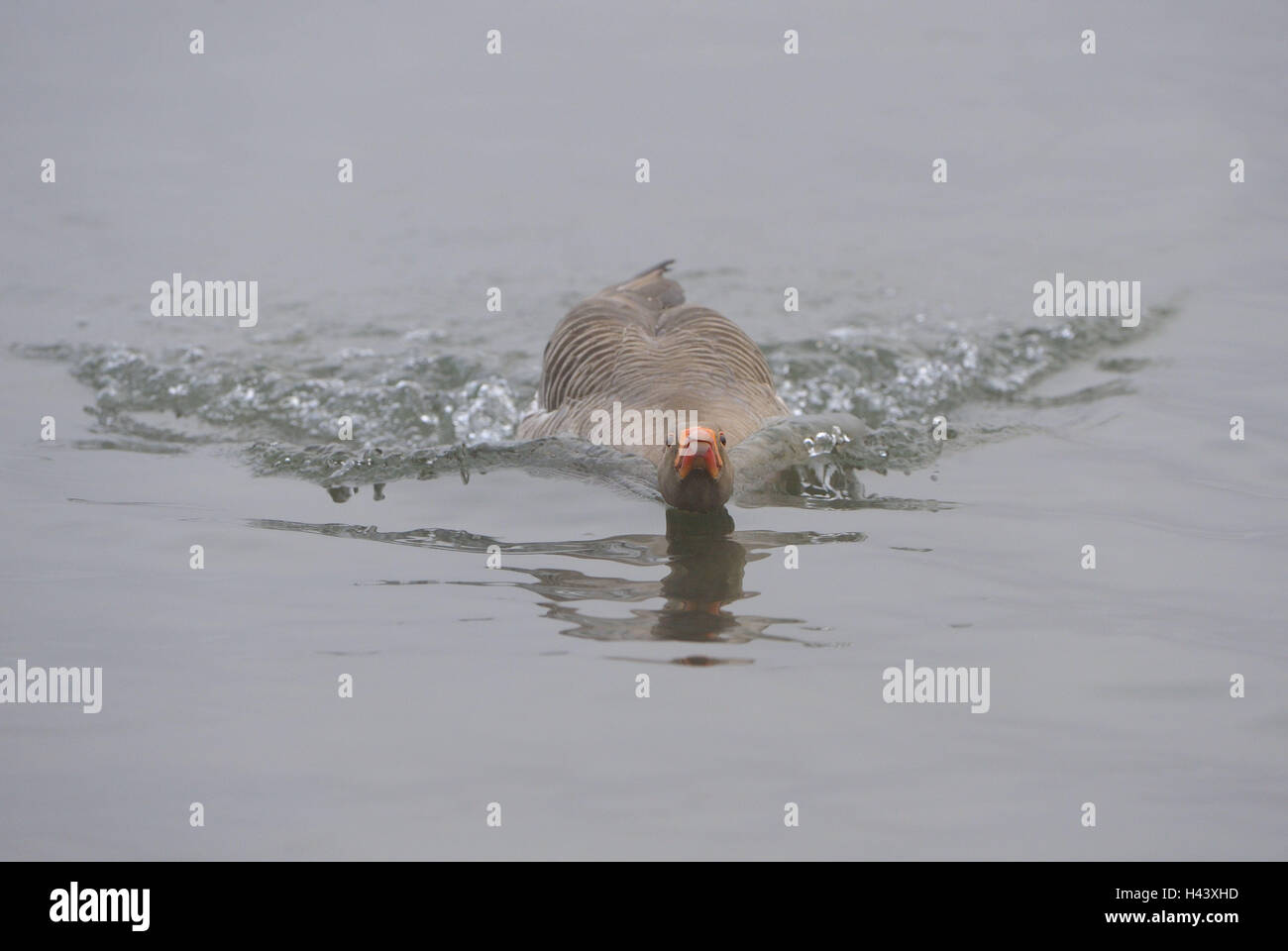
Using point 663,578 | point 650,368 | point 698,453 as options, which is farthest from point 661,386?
point 663,578

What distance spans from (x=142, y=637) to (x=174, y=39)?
49.2 feet

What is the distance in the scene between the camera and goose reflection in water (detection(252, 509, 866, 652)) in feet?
25.1

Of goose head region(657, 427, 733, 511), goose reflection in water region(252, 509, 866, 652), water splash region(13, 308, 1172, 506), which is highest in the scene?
water splash region(13, 308, 1172, 506)

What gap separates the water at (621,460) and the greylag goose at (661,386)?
31 centimetres

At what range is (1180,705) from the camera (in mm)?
6887

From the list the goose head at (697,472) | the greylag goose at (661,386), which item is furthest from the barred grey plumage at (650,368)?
the goose head at (697,472)

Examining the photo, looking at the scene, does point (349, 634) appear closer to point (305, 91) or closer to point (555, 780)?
point (555, 780)

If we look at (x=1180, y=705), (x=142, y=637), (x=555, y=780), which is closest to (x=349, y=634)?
(x=142, y=637)

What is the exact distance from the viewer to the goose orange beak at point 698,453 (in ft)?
29.0

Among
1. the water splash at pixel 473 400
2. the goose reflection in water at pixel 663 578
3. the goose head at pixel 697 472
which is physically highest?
the water splash at pixel 473 400

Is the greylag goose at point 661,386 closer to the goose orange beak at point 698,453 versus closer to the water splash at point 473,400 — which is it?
the goose orange beak at point 698,453

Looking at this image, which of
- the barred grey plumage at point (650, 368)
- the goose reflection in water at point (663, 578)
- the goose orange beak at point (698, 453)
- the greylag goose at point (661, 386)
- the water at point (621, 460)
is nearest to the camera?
→ the water at point (621, 460)

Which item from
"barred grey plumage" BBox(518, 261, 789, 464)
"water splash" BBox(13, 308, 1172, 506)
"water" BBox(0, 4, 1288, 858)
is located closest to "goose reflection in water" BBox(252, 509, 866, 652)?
"water" BBox(0, 4, 1288, 858)

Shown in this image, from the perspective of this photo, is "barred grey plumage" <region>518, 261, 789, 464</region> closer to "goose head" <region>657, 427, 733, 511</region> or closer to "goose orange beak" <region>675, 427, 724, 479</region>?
"goose head" <region>657, 427, 733, 511</region>
